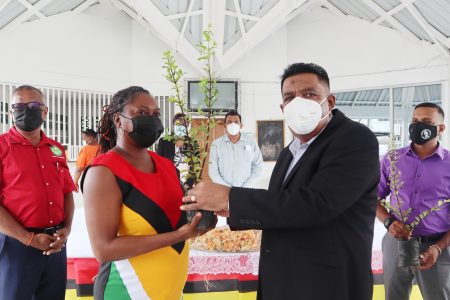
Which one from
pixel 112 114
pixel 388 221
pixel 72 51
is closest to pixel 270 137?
pixel 72 51

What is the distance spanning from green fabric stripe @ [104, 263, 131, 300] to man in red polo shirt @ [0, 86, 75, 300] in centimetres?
85

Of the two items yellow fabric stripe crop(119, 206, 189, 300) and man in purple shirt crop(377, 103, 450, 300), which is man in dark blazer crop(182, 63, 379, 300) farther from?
man in purple shirt crop(377, 103, 450, 300)

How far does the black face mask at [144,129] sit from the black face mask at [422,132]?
5.02 ft

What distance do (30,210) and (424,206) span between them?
2145 millimetres

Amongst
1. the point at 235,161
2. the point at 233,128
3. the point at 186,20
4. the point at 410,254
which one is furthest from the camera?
the point at 186,20

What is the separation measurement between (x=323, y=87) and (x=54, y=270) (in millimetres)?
1741

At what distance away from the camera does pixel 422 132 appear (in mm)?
2219

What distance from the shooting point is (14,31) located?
8.11 meters

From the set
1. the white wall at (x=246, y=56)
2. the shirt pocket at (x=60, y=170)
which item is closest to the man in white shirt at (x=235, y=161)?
the shirt pocket at (x=60, y=170)

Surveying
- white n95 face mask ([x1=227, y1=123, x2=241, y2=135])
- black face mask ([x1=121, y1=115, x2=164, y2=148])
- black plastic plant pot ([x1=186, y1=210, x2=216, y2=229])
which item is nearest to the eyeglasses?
black face mask ([x1=121, y1=115, x2=164, y2=148])

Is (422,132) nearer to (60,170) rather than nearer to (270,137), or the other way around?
(60,170)

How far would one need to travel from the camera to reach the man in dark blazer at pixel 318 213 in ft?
3.64

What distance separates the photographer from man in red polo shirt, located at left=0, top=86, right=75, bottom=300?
2.03 meters

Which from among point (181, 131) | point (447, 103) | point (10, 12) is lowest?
point (181, 131)
